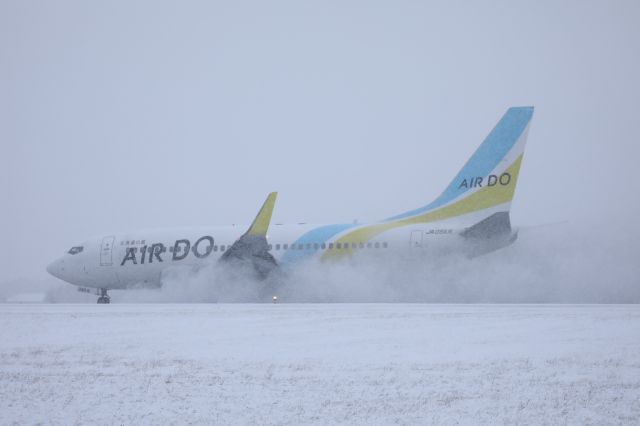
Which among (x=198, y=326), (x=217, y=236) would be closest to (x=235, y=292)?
(x=217, y=236)

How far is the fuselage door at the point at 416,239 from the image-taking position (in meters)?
27.7

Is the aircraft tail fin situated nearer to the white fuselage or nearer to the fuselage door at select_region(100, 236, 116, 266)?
the white fuselage

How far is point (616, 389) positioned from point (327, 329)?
262 inches

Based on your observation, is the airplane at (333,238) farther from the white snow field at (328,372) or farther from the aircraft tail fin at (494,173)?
the white snow field at (328,372)

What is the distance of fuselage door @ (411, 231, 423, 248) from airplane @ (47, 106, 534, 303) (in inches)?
1.6

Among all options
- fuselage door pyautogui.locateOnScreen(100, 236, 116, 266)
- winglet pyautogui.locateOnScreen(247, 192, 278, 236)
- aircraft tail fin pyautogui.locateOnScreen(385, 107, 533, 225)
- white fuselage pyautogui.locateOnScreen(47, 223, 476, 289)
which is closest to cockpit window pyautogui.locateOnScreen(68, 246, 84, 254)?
white fuselage pyautogui.locateOnScreen(47, 223, 476, 289)

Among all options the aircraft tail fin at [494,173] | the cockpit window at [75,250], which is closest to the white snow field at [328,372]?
the aircraft tail fin at [494,173]

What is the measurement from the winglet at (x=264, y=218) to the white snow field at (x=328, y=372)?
1449 centimetres

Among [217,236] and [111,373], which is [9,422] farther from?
[217,236]

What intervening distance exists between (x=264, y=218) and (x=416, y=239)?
22.0ft

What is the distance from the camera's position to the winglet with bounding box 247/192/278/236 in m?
30.2

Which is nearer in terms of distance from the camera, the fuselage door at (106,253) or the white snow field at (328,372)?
the white snow field at (328,372)

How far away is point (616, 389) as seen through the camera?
8.92m

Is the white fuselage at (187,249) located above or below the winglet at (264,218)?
below
